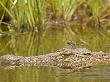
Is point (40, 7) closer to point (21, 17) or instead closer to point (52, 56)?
point (21, 17)

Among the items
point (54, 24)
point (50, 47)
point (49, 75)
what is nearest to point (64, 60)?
point (49, 75)

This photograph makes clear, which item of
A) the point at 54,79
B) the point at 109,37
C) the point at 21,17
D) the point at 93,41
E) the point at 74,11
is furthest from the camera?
the point at 74,11

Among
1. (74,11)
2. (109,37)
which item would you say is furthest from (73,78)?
(74,11)

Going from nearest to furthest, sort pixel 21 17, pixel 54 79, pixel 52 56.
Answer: pixel 54 79 < pixel 52 56 < pixel 21 17

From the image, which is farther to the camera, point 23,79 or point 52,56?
point 52,56

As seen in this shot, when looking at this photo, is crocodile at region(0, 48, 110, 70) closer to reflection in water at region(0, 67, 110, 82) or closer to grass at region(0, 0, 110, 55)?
reflection in water at region(0, 67, 110, 82)

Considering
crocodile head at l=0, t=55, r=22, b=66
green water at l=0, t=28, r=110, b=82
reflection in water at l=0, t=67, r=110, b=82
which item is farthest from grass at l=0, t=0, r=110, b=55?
reflection in water at l=0, t=67, r=110, b=82

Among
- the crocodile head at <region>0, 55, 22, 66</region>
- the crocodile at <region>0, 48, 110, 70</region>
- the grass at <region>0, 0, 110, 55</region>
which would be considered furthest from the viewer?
the grass at <region>0, 0, 110, 55</region>

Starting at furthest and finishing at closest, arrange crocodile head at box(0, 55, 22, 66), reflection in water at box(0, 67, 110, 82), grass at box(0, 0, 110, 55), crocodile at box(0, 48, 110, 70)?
grass at box(0, 0, 110, 55) → crocodile head at box(0, 55, 22, 66) → crocodile at box(0, 48, 110, 70) → reflection in water at box(0, 67, 110, 82)

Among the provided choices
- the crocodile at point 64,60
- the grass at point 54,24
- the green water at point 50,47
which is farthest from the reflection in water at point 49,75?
the grass at point 54,24
